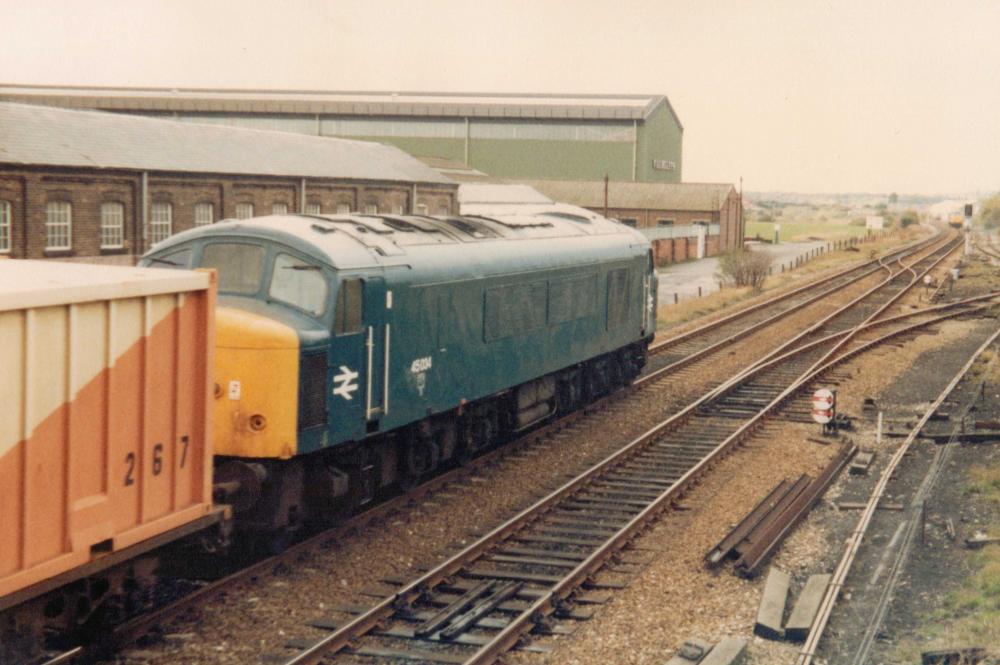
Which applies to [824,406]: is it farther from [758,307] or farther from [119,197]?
[119,197]

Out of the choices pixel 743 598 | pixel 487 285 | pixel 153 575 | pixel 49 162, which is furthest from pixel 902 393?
pixel 49 162

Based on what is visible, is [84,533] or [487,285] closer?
[84,533]

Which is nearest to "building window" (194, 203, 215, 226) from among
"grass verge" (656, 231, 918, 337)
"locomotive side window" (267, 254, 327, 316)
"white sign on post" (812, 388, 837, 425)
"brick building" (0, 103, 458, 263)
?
"brick building" (0, 103, 458, 263)

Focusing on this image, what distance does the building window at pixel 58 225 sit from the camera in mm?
32088

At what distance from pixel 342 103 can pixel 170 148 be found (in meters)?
42.1

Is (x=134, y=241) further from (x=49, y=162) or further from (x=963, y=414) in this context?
(x=963, y=414)

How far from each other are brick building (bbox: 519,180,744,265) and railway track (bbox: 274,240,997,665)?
55.0 meters

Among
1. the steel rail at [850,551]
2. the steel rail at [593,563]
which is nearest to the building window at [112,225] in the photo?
the steel rail at [593,563]

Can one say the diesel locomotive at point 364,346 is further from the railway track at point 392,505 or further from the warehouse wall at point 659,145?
the warehouse wall at point 659,145

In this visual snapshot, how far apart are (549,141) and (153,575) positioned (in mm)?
75656

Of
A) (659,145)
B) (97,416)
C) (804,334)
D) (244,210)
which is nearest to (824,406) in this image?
(804,334)

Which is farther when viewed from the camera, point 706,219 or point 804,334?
point 706,219

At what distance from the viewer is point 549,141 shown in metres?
82.9

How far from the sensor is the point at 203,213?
38156mm
